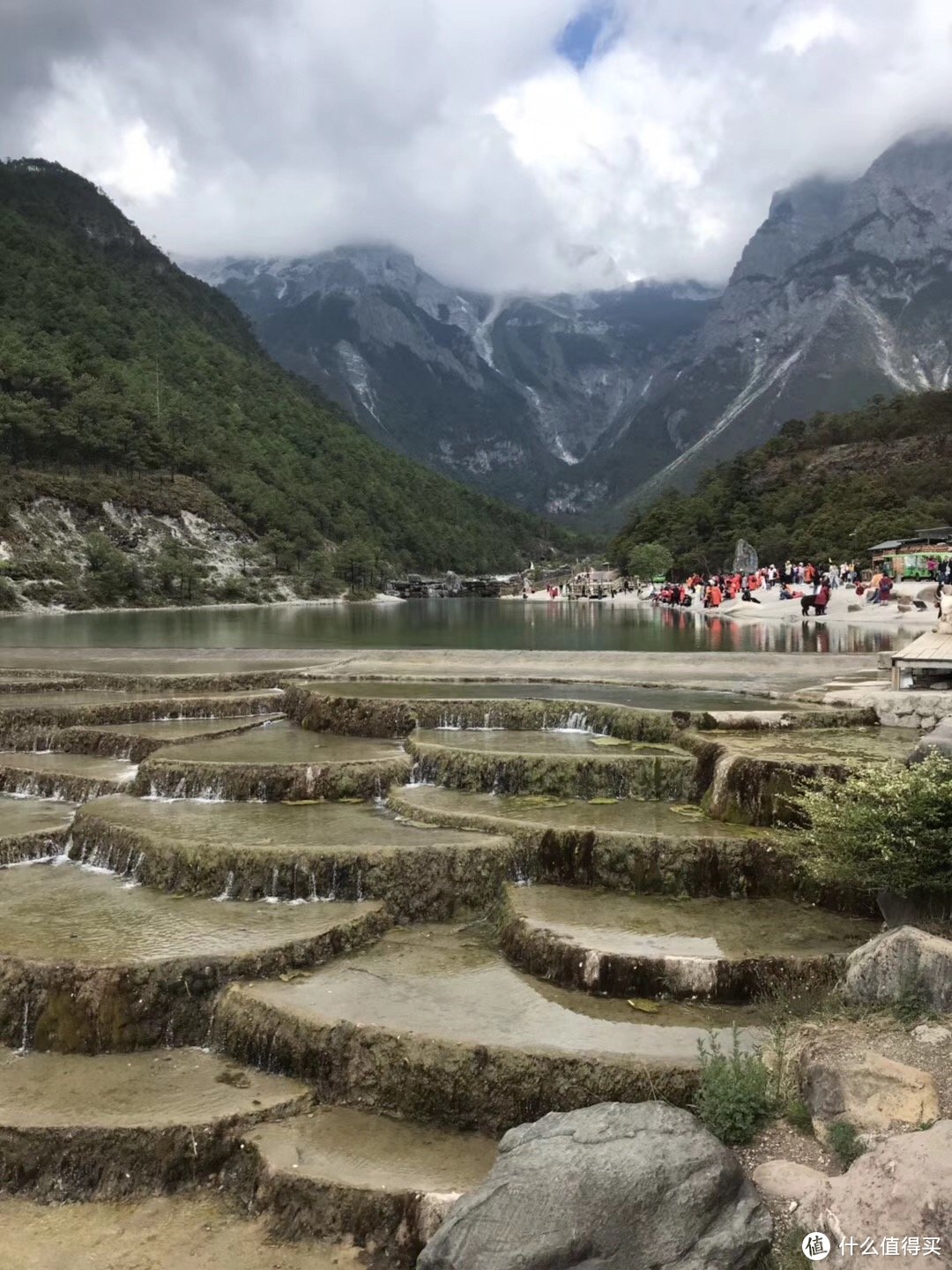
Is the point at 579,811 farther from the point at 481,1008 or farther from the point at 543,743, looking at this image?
the point at 481,1008

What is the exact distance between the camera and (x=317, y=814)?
1518 cm

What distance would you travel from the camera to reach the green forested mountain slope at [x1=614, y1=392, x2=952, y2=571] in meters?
99.2

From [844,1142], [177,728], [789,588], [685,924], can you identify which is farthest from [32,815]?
[789,588]

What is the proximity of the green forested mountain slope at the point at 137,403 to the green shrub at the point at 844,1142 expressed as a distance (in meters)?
109

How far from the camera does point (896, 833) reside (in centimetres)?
877

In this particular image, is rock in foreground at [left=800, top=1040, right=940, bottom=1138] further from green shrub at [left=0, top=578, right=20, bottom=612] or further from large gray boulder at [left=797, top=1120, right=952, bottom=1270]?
green shrub at [left=0, top=578, right=20, bottom=612]

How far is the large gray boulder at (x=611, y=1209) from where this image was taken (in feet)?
19.0

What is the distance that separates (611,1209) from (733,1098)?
1.61 meters

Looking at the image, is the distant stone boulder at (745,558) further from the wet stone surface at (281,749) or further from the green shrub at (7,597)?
the wet stone surface at (281,749)

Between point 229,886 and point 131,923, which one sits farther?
point 229,886

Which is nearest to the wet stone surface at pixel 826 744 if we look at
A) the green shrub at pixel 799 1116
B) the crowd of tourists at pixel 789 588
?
the green shrub at pixel 799 1116

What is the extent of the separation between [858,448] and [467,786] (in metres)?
129

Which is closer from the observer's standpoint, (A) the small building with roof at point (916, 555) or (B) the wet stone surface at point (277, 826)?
(B) the wet stone surface at point (277, 826)

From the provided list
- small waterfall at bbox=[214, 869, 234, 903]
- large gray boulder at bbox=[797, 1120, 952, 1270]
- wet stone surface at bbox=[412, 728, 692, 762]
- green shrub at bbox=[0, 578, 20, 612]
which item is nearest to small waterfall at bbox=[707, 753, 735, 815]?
wet stone surface at bbox=[412, 728, 692, 762]
